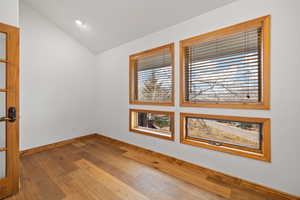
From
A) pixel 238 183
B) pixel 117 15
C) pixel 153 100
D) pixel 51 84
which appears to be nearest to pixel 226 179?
pixel 238 183

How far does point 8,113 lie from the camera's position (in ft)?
4.88

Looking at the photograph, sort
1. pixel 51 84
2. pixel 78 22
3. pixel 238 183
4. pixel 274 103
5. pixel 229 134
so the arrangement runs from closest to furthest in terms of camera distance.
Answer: pixel 274 103 → pixel 238 183 → pixel 229 134 → pixel 78 22 → pixel 51 84

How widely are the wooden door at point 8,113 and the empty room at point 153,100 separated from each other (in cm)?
1

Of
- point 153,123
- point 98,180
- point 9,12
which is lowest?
point 98,180

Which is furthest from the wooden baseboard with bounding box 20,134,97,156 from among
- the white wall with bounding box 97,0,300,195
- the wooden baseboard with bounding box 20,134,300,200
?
the white wall with bounding box 97,0,300,195

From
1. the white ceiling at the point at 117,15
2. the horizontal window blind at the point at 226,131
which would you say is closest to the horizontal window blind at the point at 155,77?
the white ceiling at the point at 117,15

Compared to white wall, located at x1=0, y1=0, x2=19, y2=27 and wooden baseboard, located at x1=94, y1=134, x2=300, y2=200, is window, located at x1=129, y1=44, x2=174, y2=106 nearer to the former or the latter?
wooden baseboard, located at x1=94, y1=134, x2=300, y2=200

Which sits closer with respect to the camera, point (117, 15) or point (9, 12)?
point (9, 12)

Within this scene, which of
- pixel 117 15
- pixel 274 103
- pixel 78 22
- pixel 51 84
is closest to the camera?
pixel 274 103

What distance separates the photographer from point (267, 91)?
4.89 ft

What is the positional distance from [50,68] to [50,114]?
1000mm

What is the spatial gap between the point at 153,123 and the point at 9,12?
2.56 m

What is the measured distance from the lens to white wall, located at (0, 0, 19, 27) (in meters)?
1.46

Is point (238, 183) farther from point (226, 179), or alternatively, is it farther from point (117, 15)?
Answer: point (117, 15)
